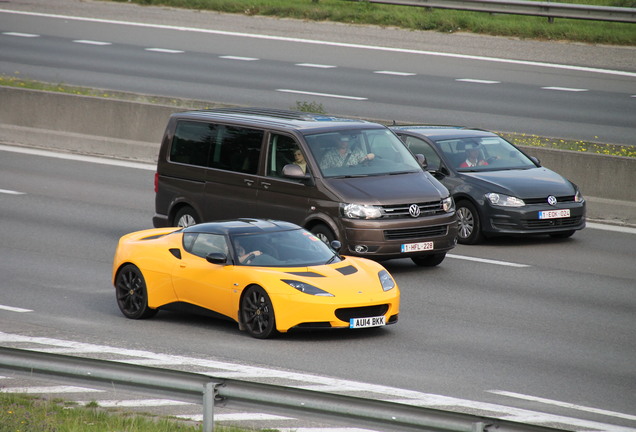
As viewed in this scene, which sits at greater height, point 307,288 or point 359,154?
point 359,154

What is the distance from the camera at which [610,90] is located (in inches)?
1240

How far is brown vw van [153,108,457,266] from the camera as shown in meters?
16.2

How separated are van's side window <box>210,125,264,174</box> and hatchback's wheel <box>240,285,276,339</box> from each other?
4.43 meters

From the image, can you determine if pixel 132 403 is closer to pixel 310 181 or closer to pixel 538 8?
pixel 310 181

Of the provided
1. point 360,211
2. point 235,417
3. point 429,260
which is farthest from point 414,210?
point 235,417

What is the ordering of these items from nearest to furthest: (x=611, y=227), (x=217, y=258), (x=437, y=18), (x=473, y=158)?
(x=217, y=258) < (x=473, y=158) < (x=611, y=227) < (x=437, y=18)

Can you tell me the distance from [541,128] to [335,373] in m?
16.8

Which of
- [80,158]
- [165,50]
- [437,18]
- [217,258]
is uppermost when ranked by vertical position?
[437,18]

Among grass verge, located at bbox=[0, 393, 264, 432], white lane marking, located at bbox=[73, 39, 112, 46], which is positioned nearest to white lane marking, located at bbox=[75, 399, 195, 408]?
grass verge, located at bbox=[0, 393, 264, 432]

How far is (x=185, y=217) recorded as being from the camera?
1806 centimetres

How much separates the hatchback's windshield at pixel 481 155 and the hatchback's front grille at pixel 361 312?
21.5 ft

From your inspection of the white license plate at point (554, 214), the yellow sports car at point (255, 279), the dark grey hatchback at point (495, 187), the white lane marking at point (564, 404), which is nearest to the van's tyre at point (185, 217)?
the yellow sports car at point (255, 279)

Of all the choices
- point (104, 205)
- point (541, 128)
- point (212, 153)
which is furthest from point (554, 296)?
point (541, 128)

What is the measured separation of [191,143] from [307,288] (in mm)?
5985
